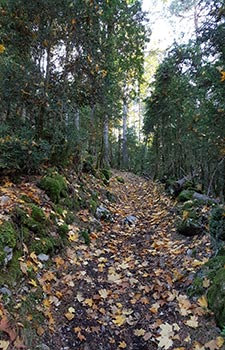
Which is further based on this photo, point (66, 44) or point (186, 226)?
point (66, 44)

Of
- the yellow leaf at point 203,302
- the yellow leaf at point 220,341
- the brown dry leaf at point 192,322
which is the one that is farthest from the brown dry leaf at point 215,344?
the yellow leaf at point 203,302

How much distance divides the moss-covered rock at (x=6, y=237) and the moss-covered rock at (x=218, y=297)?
2545 mm

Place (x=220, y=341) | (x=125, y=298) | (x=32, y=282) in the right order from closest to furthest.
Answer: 1. (x=220, y=341)
2. (x=32, y=282)
3. (x=125, y=298)

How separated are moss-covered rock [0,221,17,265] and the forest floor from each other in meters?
0.51

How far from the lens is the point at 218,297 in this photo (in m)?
3.46

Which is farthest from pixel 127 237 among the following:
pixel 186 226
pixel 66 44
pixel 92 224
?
pixel 66 44

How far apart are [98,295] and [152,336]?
0.96 metres

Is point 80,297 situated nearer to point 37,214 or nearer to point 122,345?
point 122,345

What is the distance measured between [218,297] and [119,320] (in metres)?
1.23

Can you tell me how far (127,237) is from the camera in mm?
6285

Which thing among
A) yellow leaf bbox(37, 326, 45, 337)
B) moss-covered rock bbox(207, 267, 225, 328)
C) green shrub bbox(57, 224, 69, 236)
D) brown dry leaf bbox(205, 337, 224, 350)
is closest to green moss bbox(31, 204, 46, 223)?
green shrub bbox(57, 224, 69, 236)

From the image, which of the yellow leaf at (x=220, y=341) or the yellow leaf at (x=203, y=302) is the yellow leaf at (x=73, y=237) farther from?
the yellow leaf at (x=220, y=341)

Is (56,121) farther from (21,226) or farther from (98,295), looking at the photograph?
(98,295)

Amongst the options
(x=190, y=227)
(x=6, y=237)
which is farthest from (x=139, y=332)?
(x=190, y=227)
